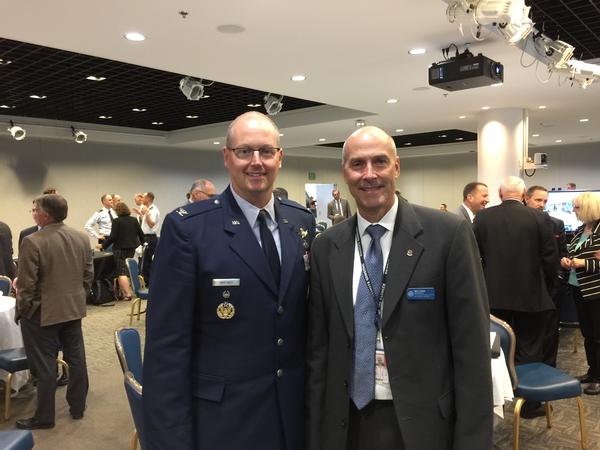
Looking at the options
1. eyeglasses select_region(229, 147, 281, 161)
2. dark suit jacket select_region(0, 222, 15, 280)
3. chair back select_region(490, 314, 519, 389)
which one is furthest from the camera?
dark suit jacket select_region(0, 222, 15, 280)

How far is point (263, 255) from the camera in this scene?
1542mm

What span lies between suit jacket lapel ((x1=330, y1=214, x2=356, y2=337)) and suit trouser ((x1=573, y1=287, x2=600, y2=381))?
3.34 meters

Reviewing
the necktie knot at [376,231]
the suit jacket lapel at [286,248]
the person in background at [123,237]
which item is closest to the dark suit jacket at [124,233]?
the person in background at [123,237]

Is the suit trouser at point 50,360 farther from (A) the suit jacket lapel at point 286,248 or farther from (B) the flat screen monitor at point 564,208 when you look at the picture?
(B) the flat screen monitor at point 564,208

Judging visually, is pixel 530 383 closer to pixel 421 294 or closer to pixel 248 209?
pixel 421 294

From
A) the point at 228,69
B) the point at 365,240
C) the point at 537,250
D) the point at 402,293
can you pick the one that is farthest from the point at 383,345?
the point at 228,69

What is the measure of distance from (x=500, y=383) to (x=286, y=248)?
5.03 ft

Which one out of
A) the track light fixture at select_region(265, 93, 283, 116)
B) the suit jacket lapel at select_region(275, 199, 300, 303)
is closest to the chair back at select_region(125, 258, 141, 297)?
the track light fixture at select_region(265, 93, 283, 116)

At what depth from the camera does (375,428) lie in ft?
4.92

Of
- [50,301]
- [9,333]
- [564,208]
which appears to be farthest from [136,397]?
[564,208]

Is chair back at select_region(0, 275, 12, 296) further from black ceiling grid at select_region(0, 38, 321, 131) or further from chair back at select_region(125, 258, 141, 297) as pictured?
black ceiling grid at select_region(0, 38, 321, 131)

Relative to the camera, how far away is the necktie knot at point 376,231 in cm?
158

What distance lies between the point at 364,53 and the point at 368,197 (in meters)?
3.90

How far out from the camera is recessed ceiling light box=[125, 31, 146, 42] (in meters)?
4.34
